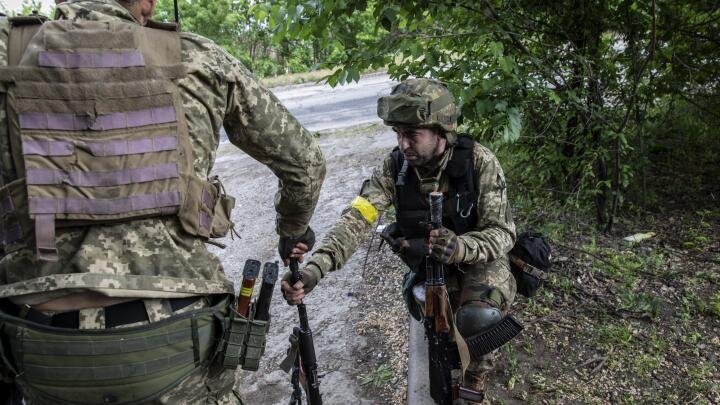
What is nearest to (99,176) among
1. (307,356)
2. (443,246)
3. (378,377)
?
(307,356)

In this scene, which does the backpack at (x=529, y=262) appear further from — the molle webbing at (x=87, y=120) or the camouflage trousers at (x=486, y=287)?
the molle webbing at (x=87, y=120)

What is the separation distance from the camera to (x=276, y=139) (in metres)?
2.22

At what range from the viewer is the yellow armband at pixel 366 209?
318cm

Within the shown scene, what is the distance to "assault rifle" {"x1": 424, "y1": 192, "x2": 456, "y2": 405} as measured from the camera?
2852mm

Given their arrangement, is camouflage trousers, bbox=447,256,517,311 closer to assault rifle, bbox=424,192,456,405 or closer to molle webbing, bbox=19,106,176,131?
assault rifle, bbox=424,192,456,405

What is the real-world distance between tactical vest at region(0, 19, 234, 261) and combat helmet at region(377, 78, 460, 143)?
1.40 metres

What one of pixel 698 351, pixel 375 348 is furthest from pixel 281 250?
pixel 698 351

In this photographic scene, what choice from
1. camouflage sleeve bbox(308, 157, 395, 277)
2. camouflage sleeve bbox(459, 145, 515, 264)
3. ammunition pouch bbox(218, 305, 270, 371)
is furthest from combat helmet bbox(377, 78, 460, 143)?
ammunition pouch bbox(218, 305, 270, 371)

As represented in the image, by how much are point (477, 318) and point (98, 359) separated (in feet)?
6.20

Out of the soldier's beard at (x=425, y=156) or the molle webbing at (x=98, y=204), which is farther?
the soldier's beard at (x=425, y=156)

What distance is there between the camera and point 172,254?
1.88 metres

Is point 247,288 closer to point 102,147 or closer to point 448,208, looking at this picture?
point 102,147

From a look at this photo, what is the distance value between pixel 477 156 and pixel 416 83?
1.77 ft

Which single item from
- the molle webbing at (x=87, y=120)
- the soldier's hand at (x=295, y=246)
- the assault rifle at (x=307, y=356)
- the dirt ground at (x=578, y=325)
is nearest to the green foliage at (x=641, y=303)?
the dirt ground at (x=578, y=325)
